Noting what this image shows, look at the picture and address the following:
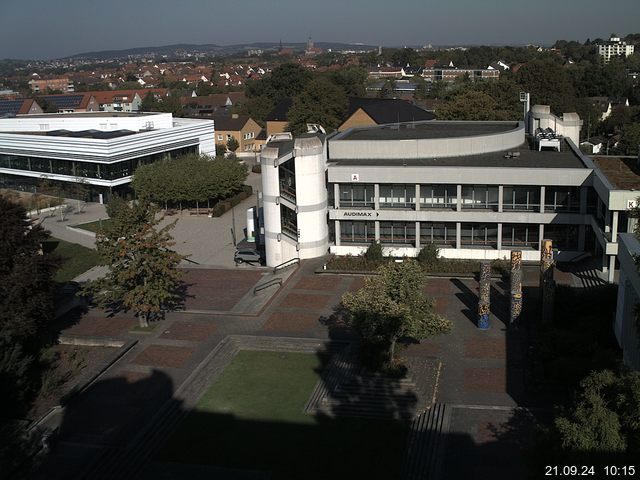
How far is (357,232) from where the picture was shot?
39562mm

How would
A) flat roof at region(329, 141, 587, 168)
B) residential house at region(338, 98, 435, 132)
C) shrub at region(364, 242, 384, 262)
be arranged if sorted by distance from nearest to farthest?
shrub at region(364, 242, 384, 262) → flat roof at region(329, 141, 587, 168) → residential house at region(338, 98, 435, 132)

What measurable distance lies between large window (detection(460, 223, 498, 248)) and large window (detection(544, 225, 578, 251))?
2.65m

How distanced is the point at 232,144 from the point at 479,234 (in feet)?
172

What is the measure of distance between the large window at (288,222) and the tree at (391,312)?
13942 millimetres

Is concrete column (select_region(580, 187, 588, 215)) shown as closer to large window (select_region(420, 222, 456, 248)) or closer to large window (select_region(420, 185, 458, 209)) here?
large window (select_region(420, 185, 458, 209))

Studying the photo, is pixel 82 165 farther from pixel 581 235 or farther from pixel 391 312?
pixel 391 312

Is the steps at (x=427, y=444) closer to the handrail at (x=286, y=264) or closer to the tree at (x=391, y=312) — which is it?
the tree at (x=391, y=312)

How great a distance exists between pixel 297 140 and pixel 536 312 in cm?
1512

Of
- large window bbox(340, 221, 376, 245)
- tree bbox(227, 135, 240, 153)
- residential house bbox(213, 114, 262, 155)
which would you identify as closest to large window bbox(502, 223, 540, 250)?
large window bbox(340, 221, 376, 245)

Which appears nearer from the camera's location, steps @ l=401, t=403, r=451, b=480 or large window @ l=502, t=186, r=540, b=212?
steps @ l=401, t=403, r=451, b=480

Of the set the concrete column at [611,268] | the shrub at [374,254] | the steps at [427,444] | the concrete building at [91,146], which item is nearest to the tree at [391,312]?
the steps at [427,444]

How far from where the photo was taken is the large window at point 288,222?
126ft

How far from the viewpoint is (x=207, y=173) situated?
55.8 meters

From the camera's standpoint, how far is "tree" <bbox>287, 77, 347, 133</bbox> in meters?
73.8
